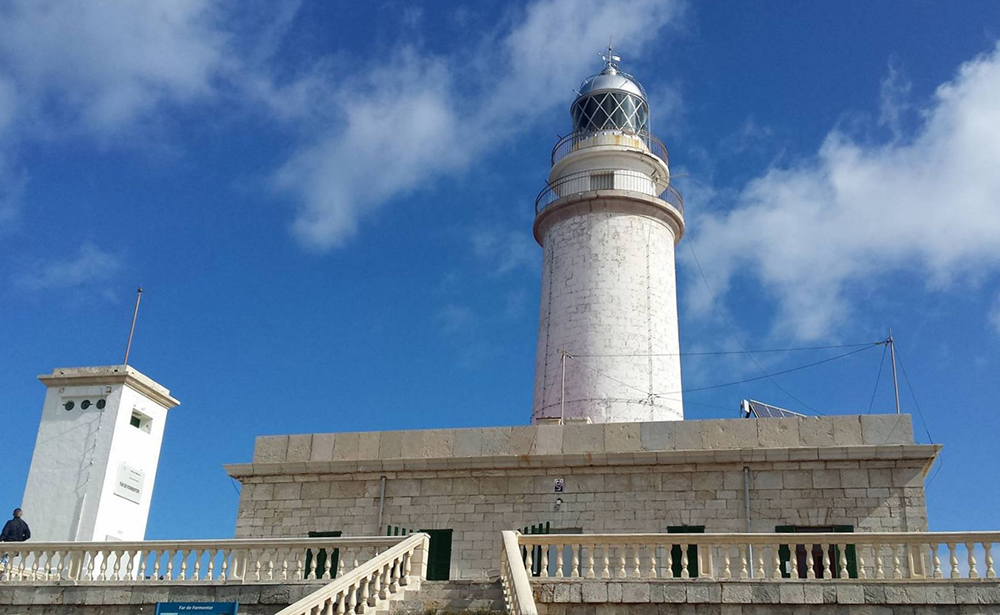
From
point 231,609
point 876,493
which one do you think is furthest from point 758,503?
point 231,609

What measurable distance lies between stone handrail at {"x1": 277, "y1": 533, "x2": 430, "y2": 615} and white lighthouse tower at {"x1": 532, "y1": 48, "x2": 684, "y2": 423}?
8127 mm

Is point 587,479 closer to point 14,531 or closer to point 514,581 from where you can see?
point 514,581

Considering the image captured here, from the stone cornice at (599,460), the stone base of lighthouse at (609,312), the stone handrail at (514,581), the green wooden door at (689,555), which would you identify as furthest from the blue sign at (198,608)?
the stone base of lighthouse at (609,312)

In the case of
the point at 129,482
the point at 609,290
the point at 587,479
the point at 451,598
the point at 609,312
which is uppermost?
the point at 609,290

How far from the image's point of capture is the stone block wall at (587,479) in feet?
56.4

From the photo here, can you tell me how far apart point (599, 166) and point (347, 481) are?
1101 cm

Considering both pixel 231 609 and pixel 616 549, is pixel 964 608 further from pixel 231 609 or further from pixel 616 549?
pixel 231 609

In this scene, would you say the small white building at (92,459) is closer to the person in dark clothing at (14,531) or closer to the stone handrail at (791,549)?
the person in dark clothing at (14,531)

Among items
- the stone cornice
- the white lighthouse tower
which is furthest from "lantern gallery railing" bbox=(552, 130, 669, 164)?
the stone cornice

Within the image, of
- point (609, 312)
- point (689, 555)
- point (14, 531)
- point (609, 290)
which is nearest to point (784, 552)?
point (689, 555)

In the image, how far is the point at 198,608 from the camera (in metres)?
14.8

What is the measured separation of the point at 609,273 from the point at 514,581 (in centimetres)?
1257

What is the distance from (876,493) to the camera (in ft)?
55.9

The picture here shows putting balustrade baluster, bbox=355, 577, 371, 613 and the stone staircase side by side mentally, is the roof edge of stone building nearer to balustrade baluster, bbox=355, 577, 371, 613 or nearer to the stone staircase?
the stone staircase
